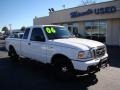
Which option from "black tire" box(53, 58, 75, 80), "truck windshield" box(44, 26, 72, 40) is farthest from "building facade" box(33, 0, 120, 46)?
"black tire" box(53, 58, 75, 80)

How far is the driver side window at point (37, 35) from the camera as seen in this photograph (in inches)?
330

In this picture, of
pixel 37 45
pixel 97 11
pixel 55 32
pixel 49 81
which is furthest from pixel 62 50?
pixel 97 11

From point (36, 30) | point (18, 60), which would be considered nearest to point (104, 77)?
point (36, 30)

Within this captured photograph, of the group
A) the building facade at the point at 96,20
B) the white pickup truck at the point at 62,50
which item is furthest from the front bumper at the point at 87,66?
the building facade at the point at 96,20

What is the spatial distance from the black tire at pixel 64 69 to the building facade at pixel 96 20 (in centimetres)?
1644

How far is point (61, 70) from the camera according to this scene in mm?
7426

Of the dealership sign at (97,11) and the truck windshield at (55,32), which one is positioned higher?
the dealership sign at (97,11)

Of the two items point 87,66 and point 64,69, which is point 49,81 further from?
point 87,66

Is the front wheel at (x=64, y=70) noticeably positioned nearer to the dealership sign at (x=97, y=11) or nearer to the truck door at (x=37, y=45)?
the truck door at (x=37, y=45)

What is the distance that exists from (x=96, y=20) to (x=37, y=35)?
18076 millimetres

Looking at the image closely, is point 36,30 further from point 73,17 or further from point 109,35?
point 73,17

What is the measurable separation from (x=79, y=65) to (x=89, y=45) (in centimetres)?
84

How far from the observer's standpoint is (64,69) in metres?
7.29

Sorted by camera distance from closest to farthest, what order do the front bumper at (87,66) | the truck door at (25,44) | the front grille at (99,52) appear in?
the front bumper at (87,66) → the front grille at (99,52) → the truck door at (25,44)
